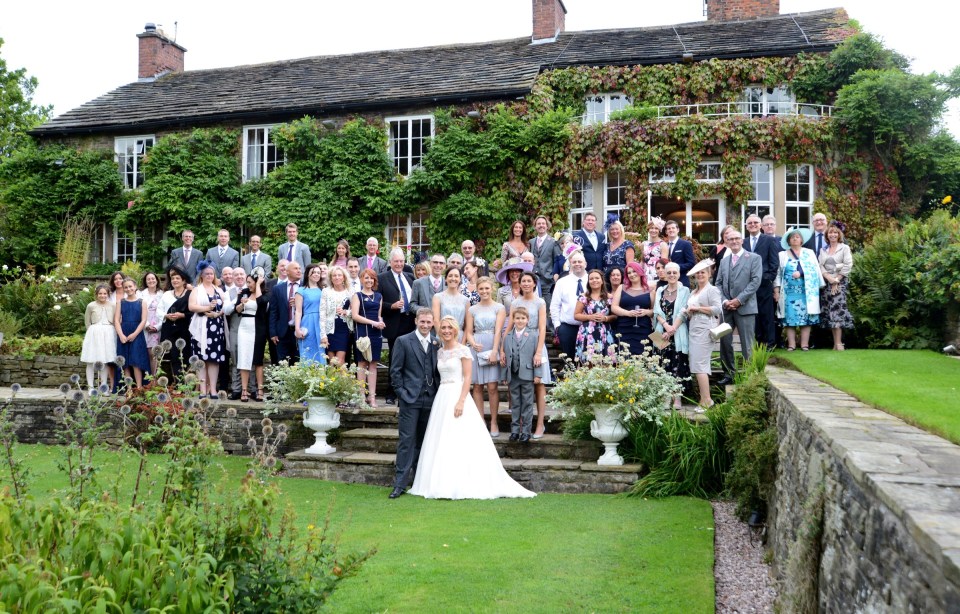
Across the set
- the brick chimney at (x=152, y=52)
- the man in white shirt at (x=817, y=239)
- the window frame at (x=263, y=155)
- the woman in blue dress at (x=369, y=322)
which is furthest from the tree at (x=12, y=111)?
the man in white shirt at (x=817, y=239)

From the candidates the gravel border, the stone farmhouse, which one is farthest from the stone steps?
the stone farmhouse

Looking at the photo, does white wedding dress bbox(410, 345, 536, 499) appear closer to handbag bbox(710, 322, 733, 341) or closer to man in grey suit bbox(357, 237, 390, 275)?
handbag bbox(710, 322, 733, 341)

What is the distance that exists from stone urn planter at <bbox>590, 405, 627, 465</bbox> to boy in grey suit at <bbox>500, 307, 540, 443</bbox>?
2.74 ft

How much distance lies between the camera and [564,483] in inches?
330

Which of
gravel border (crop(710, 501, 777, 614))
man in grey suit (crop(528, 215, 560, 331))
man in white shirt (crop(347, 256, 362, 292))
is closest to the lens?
gravel border (crop(710, 501, 777, 614))

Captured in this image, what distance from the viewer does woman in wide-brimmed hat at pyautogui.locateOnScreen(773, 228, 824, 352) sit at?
34.6 ft

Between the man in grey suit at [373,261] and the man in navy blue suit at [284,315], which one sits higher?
the man in grey suit at [373,261]

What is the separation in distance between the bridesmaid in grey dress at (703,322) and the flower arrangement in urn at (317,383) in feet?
13.0

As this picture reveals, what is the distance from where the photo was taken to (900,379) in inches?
293

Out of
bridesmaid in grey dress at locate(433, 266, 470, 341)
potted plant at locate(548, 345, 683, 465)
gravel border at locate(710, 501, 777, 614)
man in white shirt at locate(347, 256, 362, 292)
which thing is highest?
man in white shirt at locate(347, 256, 362, 292)

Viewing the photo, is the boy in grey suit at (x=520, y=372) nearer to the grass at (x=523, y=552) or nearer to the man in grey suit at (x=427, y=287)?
the grass at (x=523, y=552)

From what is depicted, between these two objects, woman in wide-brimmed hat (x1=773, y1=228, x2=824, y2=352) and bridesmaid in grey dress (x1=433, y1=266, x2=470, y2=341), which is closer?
bridesmaid in grey dress (x1=433, y1=266, x2=470, y2=341)

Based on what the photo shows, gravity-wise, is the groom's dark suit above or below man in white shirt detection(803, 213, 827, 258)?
below

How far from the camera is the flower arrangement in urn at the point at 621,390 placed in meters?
8.35
